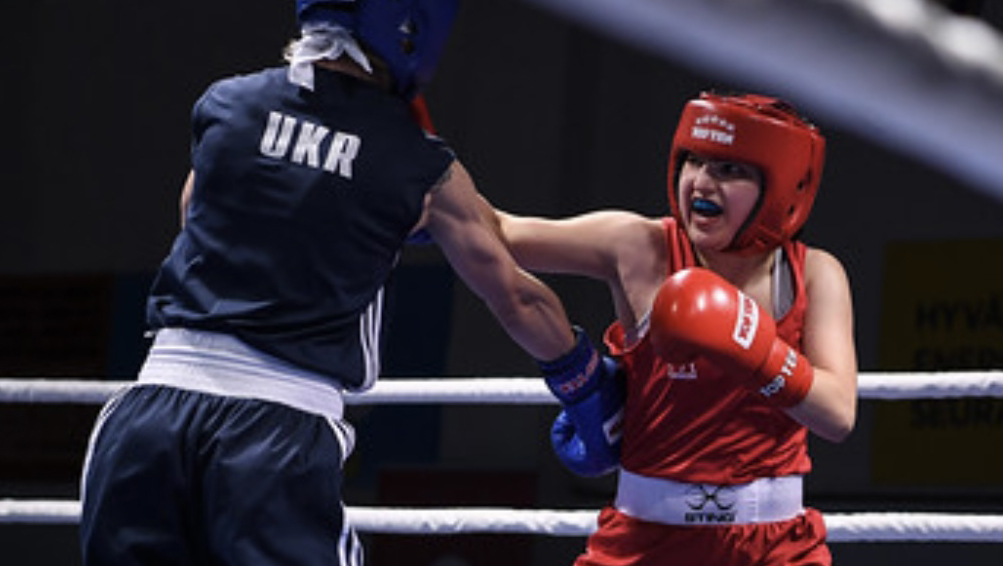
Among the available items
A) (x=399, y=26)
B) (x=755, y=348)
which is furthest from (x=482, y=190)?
(x=399, y=26)

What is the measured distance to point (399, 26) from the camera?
160 cm

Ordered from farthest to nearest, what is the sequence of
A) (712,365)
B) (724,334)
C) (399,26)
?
(712,365) → (724,334) → (399,26)

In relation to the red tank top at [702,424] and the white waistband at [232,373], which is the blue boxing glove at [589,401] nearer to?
the red tank top at [702,424]

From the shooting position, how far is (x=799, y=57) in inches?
6.0

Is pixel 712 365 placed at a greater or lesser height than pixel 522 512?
greater

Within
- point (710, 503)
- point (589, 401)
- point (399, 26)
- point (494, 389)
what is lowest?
point (494, 389)

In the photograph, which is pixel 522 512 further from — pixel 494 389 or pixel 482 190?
pixel 482 190

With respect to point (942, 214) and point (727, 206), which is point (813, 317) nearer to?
point (727, 206)

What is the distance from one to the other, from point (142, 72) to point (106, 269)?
101cm

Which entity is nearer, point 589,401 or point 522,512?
point 589,401

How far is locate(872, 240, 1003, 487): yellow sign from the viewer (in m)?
5.25

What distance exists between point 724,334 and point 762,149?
357 mm

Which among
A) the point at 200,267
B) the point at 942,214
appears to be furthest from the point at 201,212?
the point at 942,214

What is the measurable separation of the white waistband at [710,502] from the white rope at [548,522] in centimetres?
53
